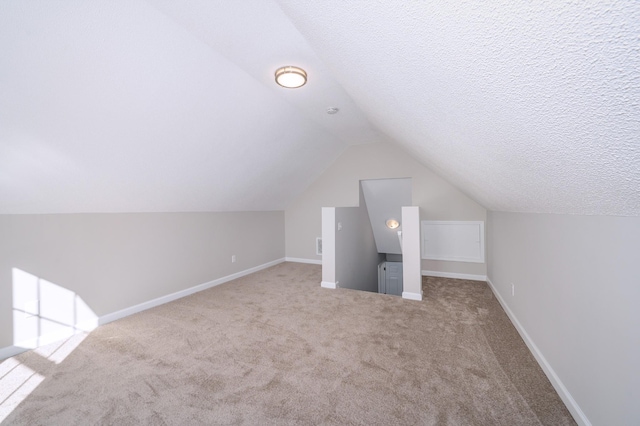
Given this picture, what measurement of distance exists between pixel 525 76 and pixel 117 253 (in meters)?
3.74

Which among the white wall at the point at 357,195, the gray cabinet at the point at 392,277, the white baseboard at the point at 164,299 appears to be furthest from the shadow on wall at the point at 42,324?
the gray cabinet at the point at 392,277

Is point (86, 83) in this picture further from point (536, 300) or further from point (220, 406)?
point (536, 300)

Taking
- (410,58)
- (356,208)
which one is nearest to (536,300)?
(410,58)

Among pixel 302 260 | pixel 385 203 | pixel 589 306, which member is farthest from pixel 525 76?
pixel 302 260

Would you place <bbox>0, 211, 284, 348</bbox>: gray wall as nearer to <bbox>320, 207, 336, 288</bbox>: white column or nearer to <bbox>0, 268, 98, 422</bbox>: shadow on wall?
<bbox>0, 268, 98, 422</bbox>: shadow on wall

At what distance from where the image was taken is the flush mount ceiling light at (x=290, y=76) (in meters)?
2.48

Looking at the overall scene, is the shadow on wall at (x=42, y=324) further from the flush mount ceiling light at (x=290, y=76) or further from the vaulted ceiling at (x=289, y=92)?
the flush mount ceiling light at (x=290, y=76)

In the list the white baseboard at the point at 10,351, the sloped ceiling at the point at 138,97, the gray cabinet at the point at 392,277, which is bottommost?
the gray cabinet at the point at 392,277

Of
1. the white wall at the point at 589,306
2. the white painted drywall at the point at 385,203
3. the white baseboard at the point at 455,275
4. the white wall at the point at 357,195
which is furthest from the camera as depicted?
the white painted drywall at the point at 385,203

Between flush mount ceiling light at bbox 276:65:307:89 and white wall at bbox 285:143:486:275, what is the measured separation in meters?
2.95

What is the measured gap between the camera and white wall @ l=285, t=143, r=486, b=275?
4594 mm

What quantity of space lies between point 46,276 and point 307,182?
4150 mm

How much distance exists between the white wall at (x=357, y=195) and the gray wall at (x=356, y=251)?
54cm

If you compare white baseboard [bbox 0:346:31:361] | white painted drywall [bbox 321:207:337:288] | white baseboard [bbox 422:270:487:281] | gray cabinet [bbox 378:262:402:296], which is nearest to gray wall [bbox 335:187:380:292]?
white painted drywall [bbox 321:207:337:288]
